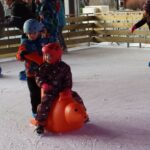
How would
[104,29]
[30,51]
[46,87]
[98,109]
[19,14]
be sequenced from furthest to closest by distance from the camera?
[104,29], [19,14], [98,109], [30,51], [46,87]

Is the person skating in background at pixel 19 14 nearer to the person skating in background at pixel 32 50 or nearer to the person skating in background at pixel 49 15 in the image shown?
the person skating in background at pixel 49 15

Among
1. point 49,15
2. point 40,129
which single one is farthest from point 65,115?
point 49,15

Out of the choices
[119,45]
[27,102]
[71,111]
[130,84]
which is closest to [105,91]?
[130,84]

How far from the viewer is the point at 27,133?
11.4 ft

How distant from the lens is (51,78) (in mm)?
3377

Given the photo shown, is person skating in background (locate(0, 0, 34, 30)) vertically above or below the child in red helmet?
above

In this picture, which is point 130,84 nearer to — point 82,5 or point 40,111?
point 40,111

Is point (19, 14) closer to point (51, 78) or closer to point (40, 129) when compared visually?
point (51, 78)

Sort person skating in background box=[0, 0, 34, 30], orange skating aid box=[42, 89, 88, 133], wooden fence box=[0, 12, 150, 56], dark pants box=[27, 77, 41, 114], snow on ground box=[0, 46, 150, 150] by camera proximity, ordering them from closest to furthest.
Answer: snow on ground box=[0, 46, 150, 150] < orange skating aid box=[42, 89, 88, 133] < dark pants box=[27, 77, 41, 114] < person skating in background box=[0, 0, 34, 30] < wooden fence box=[0, 12, 150, 56]

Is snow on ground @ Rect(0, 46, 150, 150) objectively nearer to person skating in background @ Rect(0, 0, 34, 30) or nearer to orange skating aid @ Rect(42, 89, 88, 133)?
orange skating aid @ Rect(42, 89, 88, 133)

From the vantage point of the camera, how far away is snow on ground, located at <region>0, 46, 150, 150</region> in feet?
10.5

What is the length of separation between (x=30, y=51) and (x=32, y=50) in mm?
26

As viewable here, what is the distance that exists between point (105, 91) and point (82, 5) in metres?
7.10

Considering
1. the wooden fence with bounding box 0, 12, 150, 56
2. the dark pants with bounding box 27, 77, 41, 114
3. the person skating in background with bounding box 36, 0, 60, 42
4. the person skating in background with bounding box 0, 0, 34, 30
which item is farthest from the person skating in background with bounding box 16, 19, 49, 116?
the wooden fence with bounding box 0, 12, 150, 56
